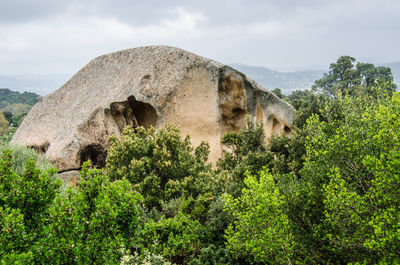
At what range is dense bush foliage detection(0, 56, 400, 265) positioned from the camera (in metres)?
6.91

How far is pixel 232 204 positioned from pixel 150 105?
14968 millimetres

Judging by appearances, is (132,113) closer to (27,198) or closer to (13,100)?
(27,198)

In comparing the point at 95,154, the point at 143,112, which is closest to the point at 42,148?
the point at 95,154

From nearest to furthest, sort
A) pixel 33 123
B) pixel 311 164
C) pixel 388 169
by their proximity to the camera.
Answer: pixel 388 169
pixel 311 164
pixel 33 123

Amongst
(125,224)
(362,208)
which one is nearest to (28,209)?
(125,224)

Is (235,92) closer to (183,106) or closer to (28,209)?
(183,106)

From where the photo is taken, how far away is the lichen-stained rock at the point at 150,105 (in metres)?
23.3

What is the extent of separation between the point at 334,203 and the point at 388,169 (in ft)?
5.37

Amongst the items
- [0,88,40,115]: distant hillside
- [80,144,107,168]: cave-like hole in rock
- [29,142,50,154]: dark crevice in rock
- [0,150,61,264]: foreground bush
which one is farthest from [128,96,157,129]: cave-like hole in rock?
[0,88,40,115]: distant hillside

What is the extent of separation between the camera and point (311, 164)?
11.1 metres

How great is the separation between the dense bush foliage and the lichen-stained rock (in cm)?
Result: 610

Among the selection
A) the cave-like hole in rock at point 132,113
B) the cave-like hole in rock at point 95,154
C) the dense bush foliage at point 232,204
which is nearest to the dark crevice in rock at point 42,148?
the cave-like hole in rock at point 95,154

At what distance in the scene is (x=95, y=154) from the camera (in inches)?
914

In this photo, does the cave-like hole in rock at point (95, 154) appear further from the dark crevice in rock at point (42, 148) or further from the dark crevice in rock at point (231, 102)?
the dark crevice in rock at point (231, 102)
